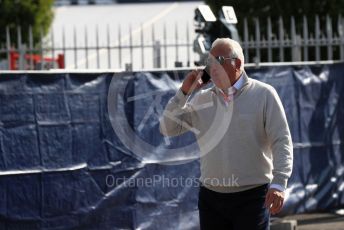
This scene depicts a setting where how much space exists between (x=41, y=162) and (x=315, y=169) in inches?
155

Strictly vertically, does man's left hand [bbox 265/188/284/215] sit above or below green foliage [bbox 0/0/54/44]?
below

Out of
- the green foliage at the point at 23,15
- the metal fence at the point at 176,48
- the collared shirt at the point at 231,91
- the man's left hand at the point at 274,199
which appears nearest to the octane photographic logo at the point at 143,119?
the metal fence at the point at 176,48

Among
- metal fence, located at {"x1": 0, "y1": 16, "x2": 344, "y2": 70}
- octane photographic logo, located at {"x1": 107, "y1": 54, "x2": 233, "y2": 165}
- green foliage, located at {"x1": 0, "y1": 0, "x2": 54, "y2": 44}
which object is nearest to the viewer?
octane photographic logo, located at {"x1": 107, "y1": 54, "x2": 233, "y2": 165}

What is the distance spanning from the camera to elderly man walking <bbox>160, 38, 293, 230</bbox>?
18.1ft

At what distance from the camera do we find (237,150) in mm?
5602

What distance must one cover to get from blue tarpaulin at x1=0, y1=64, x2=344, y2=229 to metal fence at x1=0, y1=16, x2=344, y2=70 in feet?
1.53

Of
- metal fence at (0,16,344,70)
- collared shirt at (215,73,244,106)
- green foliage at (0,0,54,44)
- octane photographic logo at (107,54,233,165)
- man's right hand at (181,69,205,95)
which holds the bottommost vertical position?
octane photographic logo at (107,54,233,165)

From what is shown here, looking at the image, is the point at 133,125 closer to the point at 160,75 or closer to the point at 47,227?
the point at 160,75

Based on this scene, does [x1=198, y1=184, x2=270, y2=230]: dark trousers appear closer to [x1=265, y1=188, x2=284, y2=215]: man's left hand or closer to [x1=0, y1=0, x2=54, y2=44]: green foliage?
[x1=265, y1=188, x2=284, y2=215]: man's left hand

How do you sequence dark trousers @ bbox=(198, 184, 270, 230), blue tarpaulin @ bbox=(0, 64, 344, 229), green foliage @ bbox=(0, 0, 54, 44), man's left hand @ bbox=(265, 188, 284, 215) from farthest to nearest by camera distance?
green foliage @ bbox=(0, 0, 54, 44) < blue tarpaulin @ bbox=(0, 64, 344, 229) < dark trousers @ bbox=(198, 184, 270, 230) < man's left hand @ bbox=(265, 188, 284, 215)

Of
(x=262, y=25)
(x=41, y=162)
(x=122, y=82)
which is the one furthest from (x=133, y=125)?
(x=262, y=25)

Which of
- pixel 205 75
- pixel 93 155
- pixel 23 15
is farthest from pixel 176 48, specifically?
pixel 23 15

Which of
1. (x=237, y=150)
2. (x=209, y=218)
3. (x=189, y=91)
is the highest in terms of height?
(x=189, y=91)

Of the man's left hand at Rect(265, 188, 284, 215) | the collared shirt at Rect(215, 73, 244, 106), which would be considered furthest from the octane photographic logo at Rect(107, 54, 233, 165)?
the man's left hand at Rect(265, 188, 284, 215)
